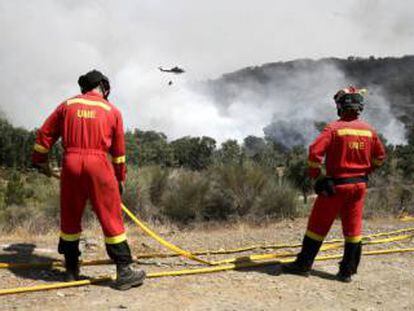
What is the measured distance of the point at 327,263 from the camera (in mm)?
7047

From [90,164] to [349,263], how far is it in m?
2.98

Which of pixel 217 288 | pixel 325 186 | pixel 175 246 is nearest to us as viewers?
pixel 217 288

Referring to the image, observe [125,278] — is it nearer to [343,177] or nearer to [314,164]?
[314,164]

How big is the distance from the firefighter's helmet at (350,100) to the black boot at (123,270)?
2.82m

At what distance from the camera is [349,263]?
20.1 ft

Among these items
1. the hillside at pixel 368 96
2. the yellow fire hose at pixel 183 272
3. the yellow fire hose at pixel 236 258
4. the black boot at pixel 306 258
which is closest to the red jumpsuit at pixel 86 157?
the yellow fire hose at pixel 183 272

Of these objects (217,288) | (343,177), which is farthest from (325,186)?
(217,288)

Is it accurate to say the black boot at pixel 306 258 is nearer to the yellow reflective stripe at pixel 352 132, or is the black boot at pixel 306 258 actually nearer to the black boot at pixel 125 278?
the yellow reflective stripe at pixel 352 132

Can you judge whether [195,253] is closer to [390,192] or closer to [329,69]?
[390,192]

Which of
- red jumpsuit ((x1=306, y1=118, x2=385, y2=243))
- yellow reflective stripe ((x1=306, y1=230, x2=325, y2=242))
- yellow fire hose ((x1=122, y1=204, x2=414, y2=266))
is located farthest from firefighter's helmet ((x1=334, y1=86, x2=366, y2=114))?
yellow fire hose ((x1=122, y1=204, x2=414, y2=266))

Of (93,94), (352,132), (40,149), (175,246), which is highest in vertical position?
(93,94)

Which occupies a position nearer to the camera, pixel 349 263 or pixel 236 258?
pixel 349 263

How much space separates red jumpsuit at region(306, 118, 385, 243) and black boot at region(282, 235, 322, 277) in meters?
0.08

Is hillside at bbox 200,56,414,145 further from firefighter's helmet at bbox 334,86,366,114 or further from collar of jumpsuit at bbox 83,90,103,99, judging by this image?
collar of jumpsuit at bbox 83,90,103,99
